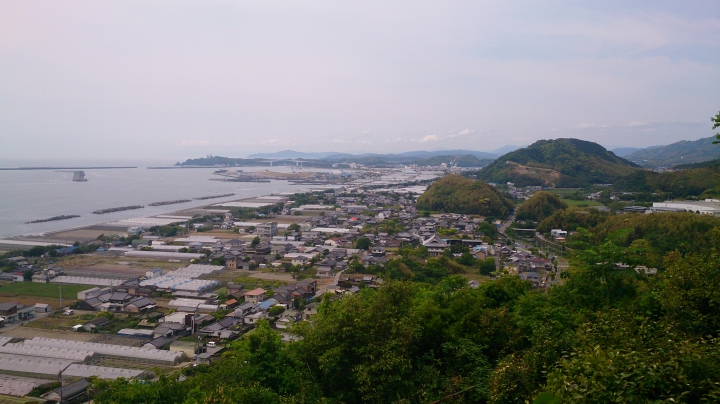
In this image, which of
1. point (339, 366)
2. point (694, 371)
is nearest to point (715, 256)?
point (694, 371)

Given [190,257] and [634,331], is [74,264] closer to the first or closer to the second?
[190,257]

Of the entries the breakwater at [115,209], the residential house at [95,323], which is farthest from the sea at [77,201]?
the residential house at [95,323]

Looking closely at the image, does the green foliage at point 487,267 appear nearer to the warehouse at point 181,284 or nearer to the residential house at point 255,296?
the residential house at point 255,296

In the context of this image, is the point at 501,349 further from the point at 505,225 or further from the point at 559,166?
the point at 559,166

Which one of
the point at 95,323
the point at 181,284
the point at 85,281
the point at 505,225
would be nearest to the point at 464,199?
the point at 505,225

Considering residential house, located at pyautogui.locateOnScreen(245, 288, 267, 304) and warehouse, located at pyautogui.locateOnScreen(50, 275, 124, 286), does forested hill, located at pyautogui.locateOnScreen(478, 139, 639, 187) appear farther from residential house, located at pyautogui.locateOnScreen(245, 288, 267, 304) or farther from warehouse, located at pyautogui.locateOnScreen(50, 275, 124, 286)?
warehouse, located at pyautogui.locateOnScreen(50, 275, 124, 286)

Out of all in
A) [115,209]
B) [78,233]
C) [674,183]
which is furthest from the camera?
[115,209]
